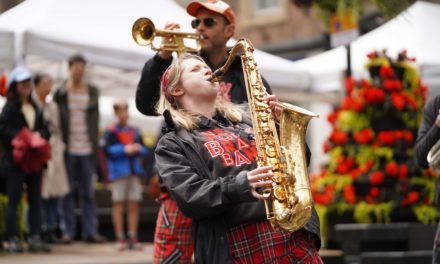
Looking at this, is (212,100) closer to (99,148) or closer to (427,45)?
(99,148)

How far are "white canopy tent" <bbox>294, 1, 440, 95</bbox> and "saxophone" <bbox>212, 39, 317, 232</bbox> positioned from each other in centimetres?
968

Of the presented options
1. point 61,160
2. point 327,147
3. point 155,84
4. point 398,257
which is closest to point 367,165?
point 327,147

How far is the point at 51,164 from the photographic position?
10797mm

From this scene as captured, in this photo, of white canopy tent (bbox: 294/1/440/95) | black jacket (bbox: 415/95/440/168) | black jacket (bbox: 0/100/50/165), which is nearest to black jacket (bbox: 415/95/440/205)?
black jacket (bbox: 415/95/440/168)

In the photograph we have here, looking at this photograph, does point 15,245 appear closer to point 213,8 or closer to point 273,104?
point 213,8

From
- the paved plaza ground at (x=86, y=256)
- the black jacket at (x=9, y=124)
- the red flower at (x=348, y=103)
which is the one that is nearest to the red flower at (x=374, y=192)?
the paved plaza ground at (x=86, y=256)

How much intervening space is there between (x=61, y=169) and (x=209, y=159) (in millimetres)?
6588

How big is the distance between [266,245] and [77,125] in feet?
21.8

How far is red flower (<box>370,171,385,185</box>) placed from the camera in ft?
30.3

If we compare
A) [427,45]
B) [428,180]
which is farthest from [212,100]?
[427,45]

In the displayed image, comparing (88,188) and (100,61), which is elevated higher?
(100,61)

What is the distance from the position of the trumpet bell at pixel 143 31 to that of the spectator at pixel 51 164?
196 inches

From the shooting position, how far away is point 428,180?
929 centimetres

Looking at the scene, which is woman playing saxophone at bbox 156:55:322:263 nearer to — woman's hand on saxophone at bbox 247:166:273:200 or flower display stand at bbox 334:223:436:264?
→ woman's hand on saxophone at bbox 247:166:273:200
